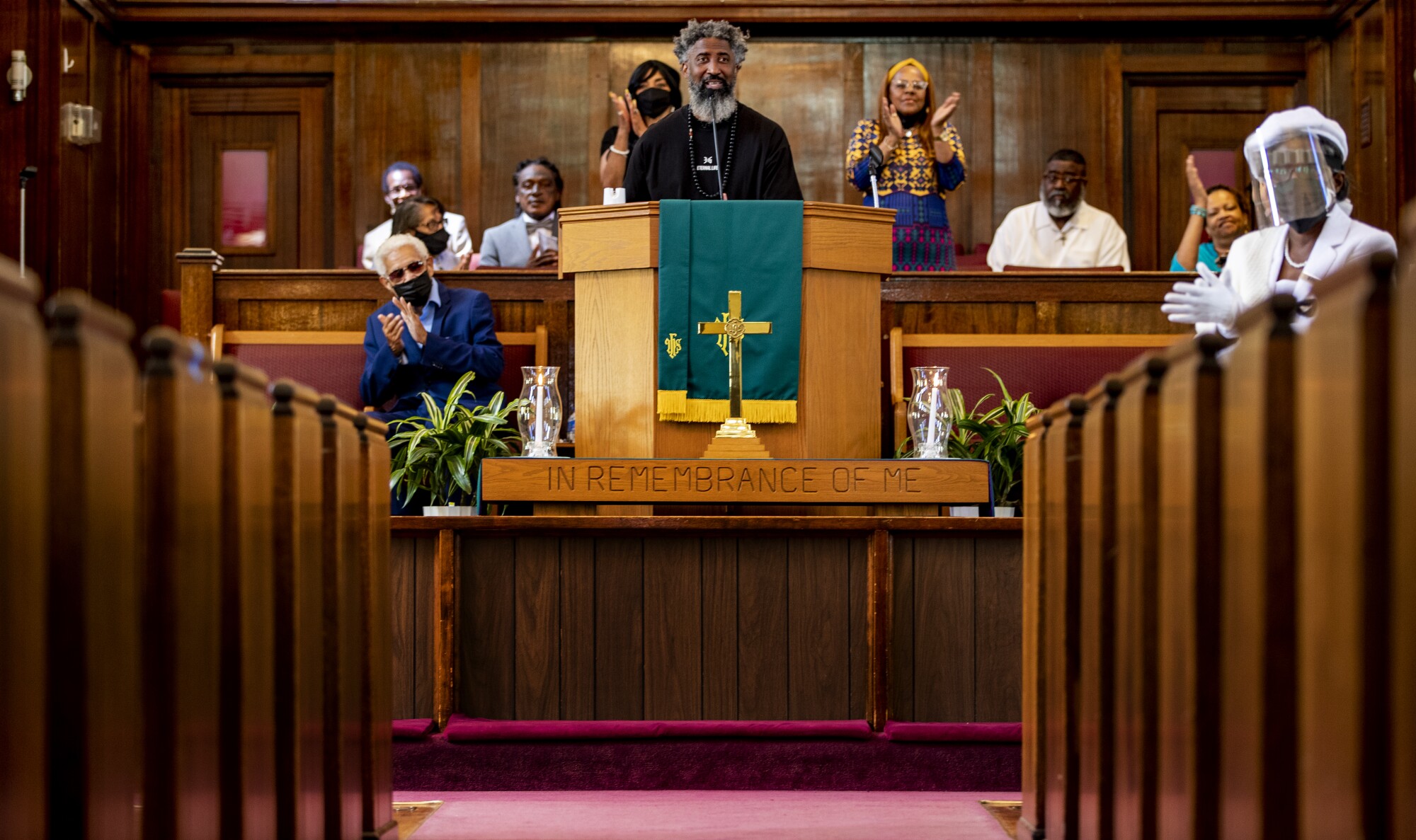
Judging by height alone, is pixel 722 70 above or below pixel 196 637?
above

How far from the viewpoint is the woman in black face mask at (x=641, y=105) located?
20.2ft

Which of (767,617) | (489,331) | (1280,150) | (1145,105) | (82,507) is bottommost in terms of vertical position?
(767,617)

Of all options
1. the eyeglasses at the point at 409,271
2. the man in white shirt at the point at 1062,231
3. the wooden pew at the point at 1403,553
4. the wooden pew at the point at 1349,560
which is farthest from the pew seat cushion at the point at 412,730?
the man in white shirt at the point at 1062,231

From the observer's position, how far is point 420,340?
4848 mm

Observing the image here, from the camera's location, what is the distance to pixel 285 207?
8391 millimetres

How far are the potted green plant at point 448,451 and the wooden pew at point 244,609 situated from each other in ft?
7.29

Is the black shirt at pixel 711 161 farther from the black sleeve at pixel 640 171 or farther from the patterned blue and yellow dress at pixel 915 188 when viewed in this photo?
the patterned blue and yellow dress at pixel 915 188

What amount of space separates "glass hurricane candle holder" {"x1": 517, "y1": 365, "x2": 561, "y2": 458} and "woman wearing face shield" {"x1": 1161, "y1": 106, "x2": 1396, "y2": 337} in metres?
1.68

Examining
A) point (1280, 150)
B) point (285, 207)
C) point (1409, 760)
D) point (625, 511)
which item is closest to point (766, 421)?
point (625, 511)

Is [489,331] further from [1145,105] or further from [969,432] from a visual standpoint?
[1145,105]

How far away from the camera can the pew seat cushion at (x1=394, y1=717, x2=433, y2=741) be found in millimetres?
3578

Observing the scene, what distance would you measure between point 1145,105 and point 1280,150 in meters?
4.88

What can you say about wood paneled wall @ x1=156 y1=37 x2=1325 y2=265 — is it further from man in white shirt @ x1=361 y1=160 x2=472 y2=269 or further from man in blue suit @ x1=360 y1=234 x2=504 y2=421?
man in blue suit @ x1=360 y1=234 x2=504 y2=421

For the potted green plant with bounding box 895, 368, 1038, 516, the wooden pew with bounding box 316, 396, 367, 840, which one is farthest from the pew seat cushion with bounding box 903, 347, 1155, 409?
the wooden pew with bounding box 316, 396, 367, 840
